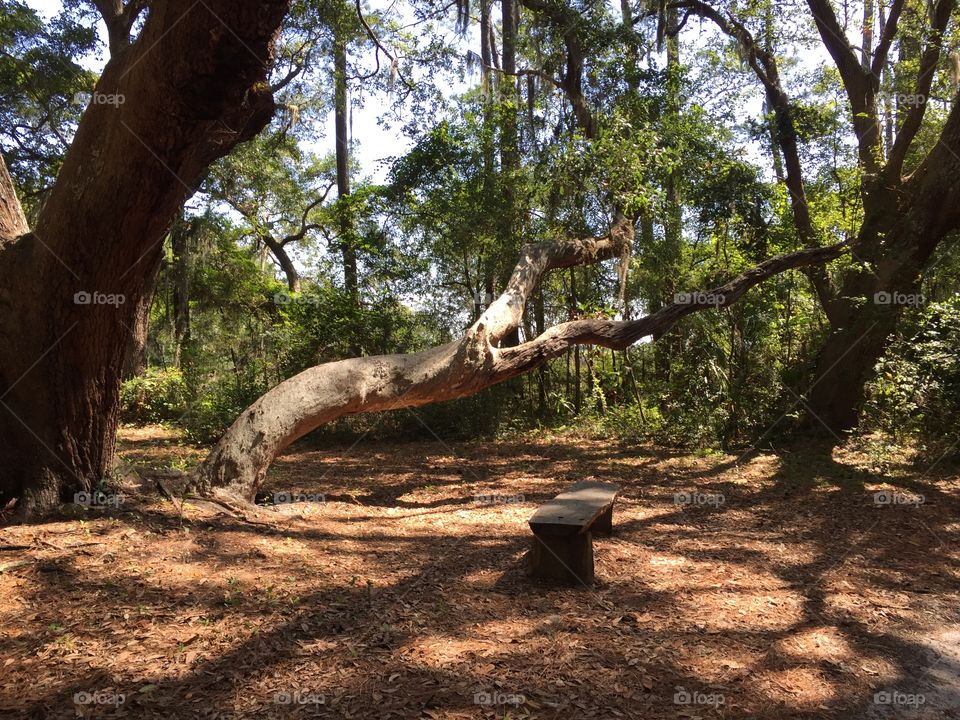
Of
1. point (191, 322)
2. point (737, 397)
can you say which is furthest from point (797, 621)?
point (191, 322)

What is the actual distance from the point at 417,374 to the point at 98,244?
309 cm

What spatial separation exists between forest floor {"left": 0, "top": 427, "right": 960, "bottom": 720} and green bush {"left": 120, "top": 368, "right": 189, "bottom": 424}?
743 cm

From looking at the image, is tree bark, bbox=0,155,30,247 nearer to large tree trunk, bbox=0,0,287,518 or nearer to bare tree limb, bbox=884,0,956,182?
large tree trunk, bbox=0,0,287,518

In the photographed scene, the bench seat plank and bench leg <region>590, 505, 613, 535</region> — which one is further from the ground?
the bench seat plank

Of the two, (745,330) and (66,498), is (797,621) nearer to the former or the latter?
(66,498)

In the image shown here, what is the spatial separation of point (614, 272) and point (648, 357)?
236cm

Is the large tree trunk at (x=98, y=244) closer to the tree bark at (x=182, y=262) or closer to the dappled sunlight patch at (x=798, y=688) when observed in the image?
the dappled sunlight patch at (x=798, y=688)

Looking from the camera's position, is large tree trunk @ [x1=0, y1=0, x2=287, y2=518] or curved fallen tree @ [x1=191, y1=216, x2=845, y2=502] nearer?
large tree trunk @ [x1=0, y1=0, x2=287, y2=518]

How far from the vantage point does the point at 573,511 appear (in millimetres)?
4574

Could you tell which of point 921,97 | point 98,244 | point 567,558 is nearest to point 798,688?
point 567,558

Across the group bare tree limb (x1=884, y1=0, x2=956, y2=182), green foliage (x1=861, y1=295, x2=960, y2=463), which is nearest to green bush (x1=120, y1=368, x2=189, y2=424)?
green foliage (x1=861, y1=295, x2=960, y2=463)

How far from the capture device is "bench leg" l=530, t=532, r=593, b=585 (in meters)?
4.46

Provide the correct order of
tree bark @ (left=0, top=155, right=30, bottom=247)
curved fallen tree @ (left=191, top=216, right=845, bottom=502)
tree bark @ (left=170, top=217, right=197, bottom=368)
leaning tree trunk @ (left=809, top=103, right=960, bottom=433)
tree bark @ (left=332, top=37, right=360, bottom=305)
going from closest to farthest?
tree bark @ (left=0, top=155, right=30, bottom=247) → curved fallen tree @ (left=191, top=216, right=845, bottom=502) → leaning tree trunk @ (left=809, top=103, right=960, bottom=433) → tree bark @ (left=332, top=37, right=360, bottom=305) → tree bark @ (left=170, top=217, right=197, bottom=368)

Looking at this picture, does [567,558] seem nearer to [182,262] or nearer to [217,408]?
[217,408]
